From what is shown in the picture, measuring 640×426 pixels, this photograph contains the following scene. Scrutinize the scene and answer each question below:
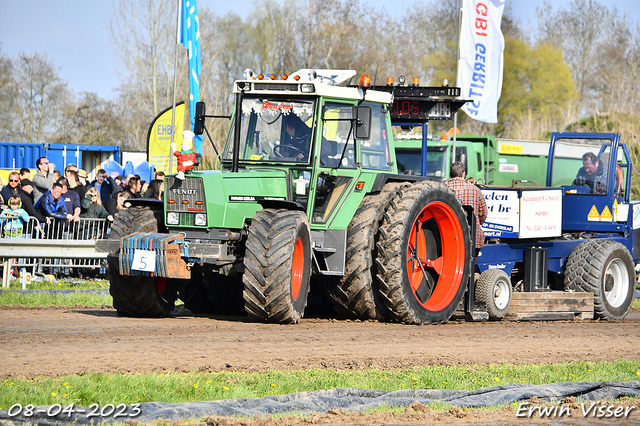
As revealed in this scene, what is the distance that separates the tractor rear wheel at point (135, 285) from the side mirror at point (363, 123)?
2.66 metres

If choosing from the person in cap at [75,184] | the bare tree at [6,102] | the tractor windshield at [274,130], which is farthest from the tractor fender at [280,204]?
the bare tree at [6,102]

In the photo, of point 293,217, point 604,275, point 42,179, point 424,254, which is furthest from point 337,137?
point 42,179

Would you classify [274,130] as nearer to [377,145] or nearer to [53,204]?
[377,145]

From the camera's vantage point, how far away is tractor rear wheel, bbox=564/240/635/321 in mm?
12219

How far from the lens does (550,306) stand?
11.7 m

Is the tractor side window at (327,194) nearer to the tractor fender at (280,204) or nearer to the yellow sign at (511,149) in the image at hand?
the tractor fender at (280,204)

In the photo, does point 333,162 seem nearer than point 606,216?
Yes

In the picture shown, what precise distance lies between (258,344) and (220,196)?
2.20m

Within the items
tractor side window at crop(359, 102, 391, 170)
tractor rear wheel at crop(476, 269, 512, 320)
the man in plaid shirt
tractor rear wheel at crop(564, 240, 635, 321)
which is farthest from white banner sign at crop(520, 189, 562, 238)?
tractor side window at crop(359, 102, 391, 170)

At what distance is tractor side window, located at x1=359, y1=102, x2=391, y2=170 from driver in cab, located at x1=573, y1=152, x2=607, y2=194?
14.6ft

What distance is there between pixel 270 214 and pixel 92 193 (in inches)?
302

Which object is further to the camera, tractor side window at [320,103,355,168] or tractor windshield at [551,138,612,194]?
tractor windshield at [551,138,612,194]

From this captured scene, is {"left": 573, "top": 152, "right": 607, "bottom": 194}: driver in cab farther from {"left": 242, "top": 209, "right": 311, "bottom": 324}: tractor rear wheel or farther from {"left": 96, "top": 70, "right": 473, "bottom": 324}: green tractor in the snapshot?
{"left": 242, "top": 209, "right": 311, "bottom": 324}: tractor rear wheel

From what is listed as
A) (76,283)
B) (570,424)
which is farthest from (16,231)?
(570,424)
